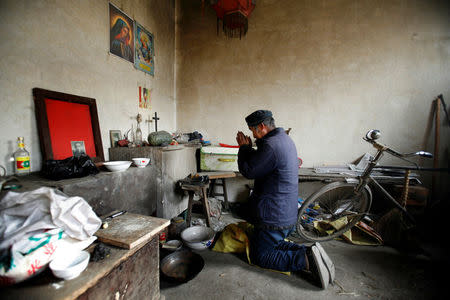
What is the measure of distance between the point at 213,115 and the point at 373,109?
10.6 feet

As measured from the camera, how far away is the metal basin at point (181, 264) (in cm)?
215

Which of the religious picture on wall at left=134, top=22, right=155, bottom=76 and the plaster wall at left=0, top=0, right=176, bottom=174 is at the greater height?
the religious picture on wall at left=134, top=22, right=155, bottom=76

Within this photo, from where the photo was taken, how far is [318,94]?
3906 millimetres

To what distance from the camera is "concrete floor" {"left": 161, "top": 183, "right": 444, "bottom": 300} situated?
1.96 meters

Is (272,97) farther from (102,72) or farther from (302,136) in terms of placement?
(102,72)

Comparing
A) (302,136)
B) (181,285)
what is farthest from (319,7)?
(181,285)

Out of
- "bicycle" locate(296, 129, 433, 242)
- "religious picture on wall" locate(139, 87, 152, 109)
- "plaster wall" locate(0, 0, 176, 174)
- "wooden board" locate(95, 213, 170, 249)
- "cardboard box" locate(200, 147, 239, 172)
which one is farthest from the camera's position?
"cardboard box" locate(200, 147, 239, 172)

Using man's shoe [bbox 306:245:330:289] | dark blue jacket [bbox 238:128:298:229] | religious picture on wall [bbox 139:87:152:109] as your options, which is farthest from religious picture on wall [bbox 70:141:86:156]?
man's shoe [bbox 306:245:330:289]

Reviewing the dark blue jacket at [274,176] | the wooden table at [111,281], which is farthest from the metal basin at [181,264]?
the dark blue jacket at [274,176]

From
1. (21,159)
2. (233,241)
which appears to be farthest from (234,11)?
(233,241)

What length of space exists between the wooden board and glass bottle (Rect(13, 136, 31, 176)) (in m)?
1.06

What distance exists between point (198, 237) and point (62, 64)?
2699 mm

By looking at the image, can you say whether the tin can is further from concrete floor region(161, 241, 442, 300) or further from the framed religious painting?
the framed religious painting

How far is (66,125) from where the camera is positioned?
7.29 ft
